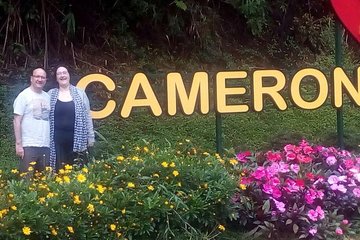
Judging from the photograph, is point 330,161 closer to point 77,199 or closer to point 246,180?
point 246,180

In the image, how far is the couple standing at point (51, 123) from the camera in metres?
6.57

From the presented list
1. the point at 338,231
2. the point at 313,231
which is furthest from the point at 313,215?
the point at 338,231

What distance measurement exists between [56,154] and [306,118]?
202 inches

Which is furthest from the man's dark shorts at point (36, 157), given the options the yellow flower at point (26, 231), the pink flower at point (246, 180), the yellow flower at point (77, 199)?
the yellow flower at point (26, 231)

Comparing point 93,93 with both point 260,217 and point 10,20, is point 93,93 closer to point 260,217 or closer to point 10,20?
point 10,20

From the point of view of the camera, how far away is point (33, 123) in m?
6.58

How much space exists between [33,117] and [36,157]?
0.37 meters

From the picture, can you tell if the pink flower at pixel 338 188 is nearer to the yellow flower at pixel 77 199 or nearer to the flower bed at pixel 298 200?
the flower bed at pixel 298 200

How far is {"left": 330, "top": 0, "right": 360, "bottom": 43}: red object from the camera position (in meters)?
8.77

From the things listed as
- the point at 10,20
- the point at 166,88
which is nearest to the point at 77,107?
the point at 166,88

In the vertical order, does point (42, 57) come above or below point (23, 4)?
below

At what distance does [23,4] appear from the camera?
1064 cm

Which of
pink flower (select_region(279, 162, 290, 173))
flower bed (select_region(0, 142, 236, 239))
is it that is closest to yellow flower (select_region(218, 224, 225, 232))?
flower bed (select_region(0, 142, 236, 239))

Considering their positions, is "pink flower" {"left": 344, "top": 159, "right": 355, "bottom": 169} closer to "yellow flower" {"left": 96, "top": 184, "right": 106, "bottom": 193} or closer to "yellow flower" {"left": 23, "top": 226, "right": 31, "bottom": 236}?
"yellow flower" {"left": 96, "top": 184, "right": 106, "bottom": 193}
